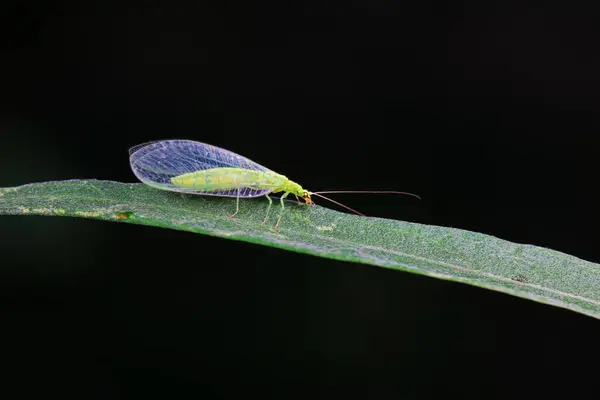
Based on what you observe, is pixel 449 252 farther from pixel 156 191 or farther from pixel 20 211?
pixel 20 211

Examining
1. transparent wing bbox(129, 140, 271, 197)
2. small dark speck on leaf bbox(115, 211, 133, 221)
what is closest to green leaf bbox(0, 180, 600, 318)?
small dark speck on leaf bbox(115, 211, 133, 221)

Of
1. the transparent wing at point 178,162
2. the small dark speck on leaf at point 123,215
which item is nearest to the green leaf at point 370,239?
the small dark speck on leaf at point 123,215

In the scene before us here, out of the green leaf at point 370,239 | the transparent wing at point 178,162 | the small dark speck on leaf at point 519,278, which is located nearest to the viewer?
the green leaf at point 370,239

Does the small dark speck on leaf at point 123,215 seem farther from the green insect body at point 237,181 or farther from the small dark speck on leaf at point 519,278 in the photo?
the small dark speck on leaf at point 519,278

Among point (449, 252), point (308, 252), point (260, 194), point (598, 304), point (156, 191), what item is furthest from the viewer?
point (260, 194)

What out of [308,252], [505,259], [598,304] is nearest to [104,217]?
[308,252]

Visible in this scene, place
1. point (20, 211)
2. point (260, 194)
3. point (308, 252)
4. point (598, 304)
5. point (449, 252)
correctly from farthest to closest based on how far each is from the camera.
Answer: point (260, 194), point (449, 252), point (20, 211), point (598, 304), point (308, 252)

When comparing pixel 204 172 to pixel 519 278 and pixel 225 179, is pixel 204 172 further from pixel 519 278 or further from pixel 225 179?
pixel 519 278

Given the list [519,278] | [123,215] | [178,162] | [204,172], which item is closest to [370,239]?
[519,278]
